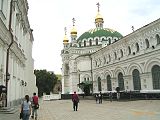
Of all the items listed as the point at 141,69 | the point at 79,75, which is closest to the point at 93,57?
the point at 79,75

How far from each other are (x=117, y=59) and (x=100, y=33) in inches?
849

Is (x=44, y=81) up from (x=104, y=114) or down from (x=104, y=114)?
up

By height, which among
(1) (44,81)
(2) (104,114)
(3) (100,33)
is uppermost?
(3) (100,33)

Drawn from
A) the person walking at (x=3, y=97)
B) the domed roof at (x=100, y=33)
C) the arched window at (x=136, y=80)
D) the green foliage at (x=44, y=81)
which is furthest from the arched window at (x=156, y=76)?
the green foliage at (x=44, y=81)

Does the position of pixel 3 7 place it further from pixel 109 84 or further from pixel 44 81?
pixel 44 81

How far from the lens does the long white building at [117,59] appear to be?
3016 cm

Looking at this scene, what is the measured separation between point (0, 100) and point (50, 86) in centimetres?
5723

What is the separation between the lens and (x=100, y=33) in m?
59.7

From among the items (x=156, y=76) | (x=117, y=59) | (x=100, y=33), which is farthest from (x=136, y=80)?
(x=100, y=33)

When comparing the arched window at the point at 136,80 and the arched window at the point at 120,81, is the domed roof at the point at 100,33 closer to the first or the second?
the arched window at the point at 120,81

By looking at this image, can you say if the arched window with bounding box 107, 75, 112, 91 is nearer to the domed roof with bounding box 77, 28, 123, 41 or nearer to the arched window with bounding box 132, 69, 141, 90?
the arched window with bounding box 132, 69, 141, 90

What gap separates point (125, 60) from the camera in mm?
36094

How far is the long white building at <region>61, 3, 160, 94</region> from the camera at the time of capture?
30156 millimetres

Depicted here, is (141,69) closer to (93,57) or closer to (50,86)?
(93,57)
